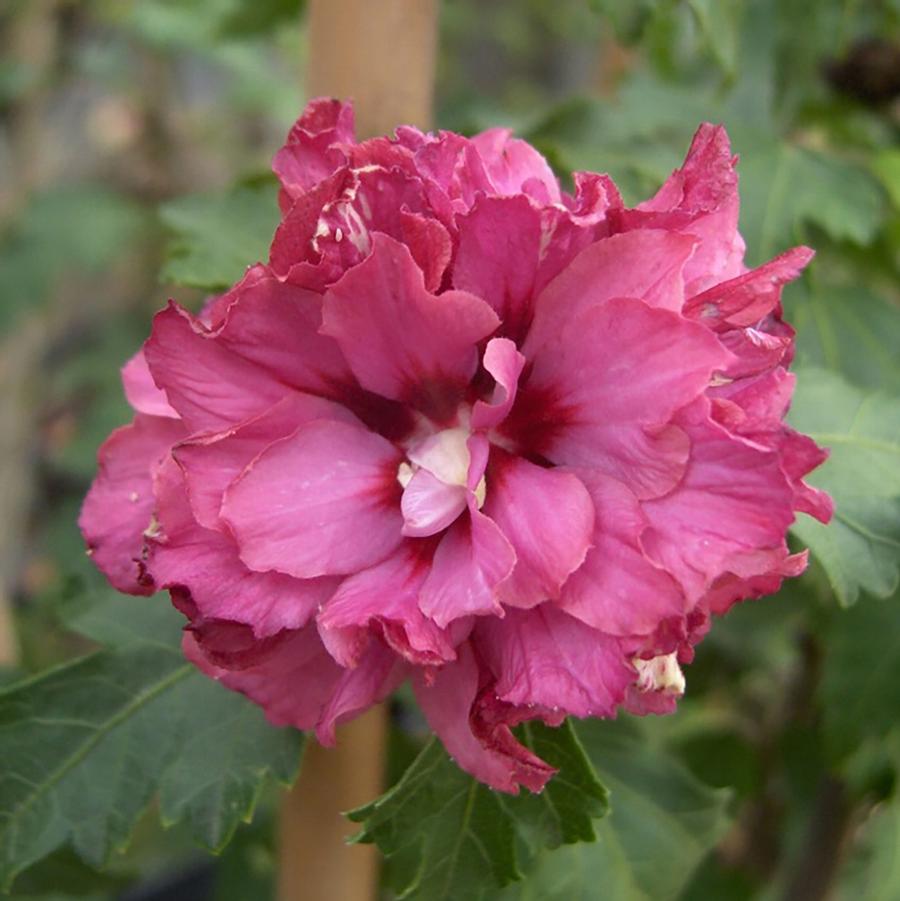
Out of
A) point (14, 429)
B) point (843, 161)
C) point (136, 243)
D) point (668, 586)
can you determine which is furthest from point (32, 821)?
point (136, 243)

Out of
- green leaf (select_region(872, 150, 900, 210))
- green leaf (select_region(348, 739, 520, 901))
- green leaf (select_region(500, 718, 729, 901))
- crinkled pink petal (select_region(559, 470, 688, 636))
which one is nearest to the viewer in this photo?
crinkled pink petal (select_region(559, 470, 688, 636))

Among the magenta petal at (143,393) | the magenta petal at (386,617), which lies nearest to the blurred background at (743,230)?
the magenta petal at (143,393)

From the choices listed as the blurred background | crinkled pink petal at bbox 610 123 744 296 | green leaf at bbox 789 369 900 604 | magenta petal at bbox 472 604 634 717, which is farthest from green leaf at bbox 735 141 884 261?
magenta petal at bbox 472 604 634 717

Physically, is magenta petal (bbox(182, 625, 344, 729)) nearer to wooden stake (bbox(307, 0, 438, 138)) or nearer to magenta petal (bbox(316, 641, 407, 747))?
magenta petal (bbox(316, 641, 407, 747))

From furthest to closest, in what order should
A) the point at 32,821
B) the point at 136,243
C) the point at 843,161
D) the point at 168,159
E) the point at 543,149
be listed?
the point at 136,243 < the point at 168,159 < the point at 843,161 < the point at 543,149 < the point at 32,821

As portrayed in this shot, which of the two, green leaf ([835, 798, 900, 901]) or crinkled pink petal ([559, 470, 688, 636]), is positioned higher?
crinkled pink petal ([559, 470, 688, 636])

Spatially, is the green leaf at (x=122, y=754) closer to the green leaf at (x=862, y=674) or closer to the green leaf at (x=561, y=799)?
the green leaf at (x=561, y=799)

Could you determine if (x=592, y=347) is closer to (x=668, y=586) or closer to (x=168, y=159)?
(x=668, y=586)
